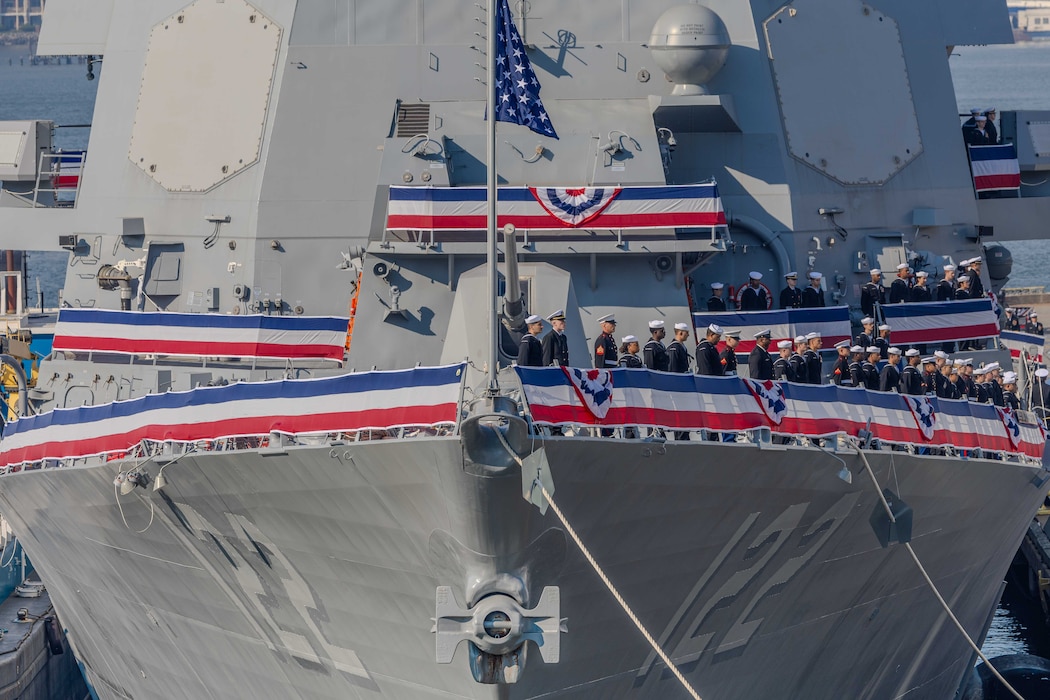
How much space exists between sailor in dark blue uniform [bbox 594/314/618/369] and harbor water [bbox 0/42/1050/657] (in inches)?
300

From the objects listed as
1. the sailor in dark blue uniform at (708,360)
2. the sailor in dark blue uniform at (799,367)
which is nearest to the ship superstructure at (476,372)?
the sailor in dark blue uniform at (799,367)

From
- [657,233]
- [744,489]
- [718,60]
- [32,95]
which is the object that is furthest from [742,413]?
[32,95]

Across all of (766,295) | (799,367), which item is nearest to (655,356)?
(799,367)

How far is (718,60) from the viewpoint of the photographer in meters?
15.9

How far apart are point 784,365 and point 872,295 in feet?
9.10

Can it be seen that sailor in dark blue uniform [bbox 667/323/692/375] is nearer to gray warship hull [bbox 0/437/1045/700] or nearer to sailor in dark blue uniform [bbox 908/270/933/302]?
gray warship hull [bbox 0/437/1045/700]

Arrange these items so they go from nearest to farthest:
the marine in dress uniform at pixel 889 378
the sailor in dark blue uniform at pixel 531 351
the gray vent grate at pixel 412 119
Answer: the sailor in dark blue uniform at pixel 531 351
the marine in dress uniform at pixel 889 378
the gray vent grate at pixel 412 119

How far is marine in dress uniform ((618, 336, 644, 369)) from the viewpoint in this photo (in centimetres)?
1315

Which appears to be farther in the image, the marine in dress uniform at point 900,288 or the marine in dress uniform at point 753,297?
the marine in dress uniform at point 900,288

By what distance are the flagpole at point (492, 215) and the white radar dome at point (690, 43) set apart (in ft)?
12.7

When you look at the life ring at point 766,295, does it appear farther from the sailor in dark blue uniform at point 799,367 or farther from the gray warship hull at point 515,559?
the gray warship hull at point 515,559

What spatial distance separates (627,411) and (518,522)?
1.09 metres

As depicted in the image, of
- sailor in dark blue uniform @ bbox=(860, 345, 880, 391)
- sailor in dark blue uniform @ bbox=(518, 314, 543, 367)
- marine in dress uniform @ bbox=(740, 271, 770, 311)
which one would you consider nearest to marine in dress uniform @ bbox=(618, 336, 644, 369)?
sailor in dark blue uniform @ bbox=(518, 314, 543, 367)

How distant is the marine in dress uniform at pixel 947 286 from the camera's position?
→ 17016mm
